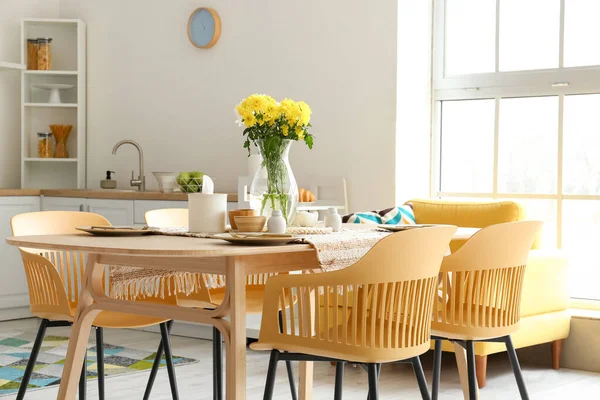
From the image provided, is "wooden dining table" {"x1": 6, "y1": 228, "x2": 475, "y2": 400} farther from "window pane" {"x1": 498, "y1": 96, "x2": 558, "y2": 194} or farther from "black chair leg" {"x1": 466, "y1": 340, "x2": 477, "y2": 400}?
"window pane" {"x1": 498, "y1": 96, "x2": 558, "y2": 194}

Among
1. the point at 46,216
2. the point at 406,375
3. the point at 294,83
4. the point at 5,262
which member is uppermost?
the point at 294,83

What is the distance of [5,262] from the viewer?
5.66m

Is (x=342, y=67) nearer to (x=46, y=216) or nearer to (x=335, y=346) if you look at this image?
(x=46, y=216)

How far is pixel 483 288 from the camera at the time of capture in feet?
9.02

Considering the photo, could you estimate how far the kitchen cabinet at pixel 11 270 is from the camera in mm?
5637

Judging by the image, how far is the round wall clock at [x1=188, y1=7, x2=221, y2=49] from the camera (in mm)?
5742

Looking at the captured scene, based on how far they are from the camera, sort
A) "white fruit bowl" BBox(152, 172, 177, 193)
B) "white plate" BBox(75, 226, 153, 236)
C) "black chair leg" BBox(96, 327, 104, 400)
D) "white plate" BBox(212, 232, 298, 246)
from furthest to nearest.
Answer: "white fruit bowl" BBox(152, 172, 177, 193) → "black chair leg" BBox(96, 327, 104, 400) → "white plate" BBox(75, 226, 153, 236) → "white plate" BBox(212, 232, 298, 246)

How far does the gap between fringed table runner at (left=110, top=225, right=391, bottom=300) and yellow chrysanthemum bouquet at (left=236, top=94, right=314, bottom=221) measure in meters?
0.22

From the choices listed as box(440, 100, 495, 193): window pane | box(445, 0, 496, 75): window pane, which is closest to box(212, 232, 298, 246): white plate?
box(440, 100, 495, 193): window pane

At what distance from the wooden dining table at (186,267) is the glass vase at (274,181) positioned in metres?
0.28

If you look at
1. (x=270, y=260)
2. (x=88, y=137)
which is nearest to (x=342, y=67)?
(x=88, y=137)

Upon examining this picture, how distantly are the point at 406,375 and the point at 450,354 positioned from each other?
1.33 ft

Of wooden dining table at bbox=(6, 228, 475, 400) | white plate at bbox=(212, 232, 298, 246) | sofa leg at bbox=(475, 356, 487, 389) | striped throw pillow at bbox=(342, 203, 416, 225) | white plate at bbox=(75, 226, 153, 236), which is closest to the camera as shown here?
wooden dining table at bbox=(6, 228, 475, 400)

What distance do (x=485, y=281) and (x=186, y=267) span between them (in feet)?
3.03
